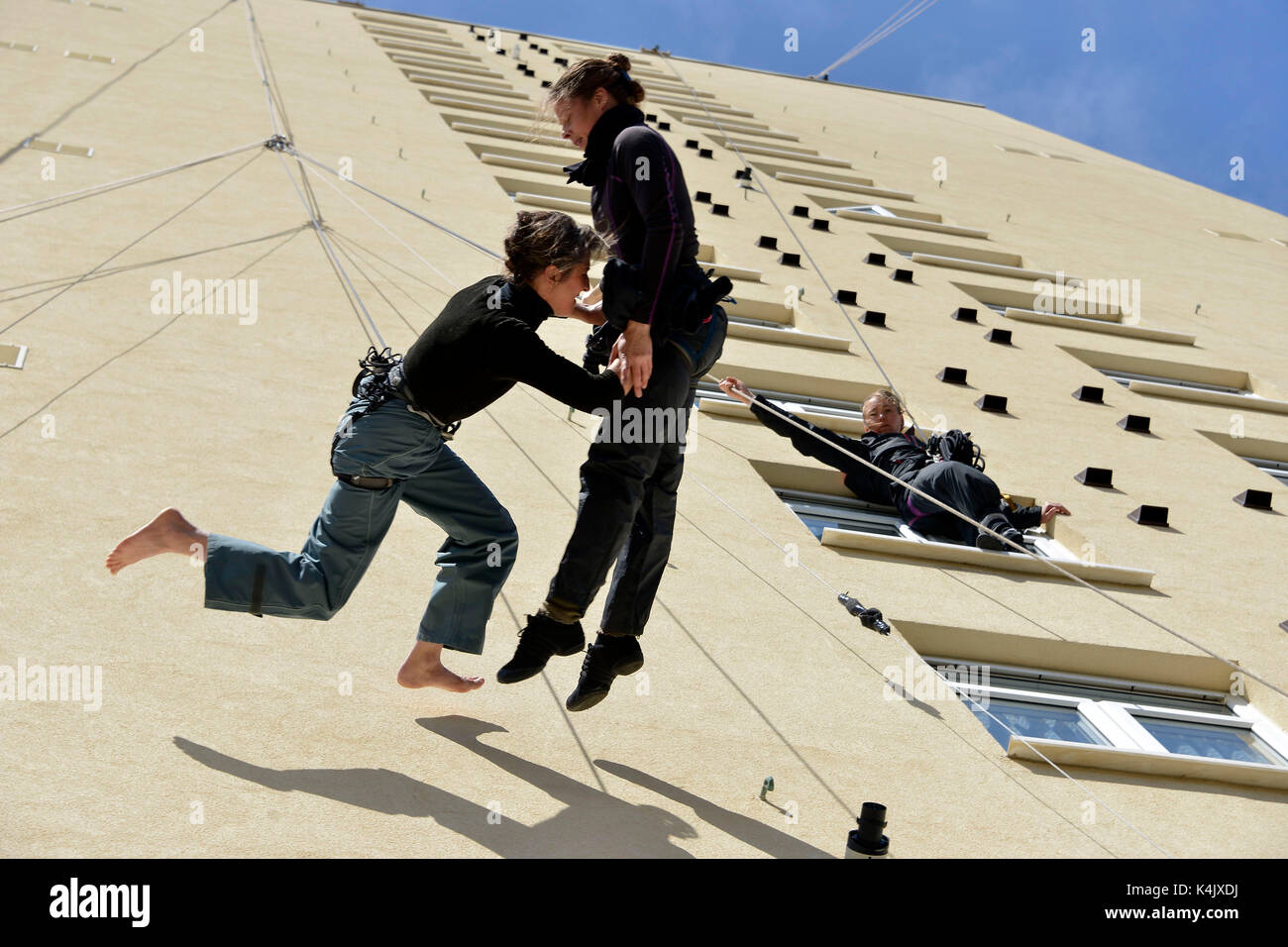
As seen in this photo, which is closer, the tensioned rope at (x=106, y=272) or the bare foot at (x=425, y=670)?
the bare foot at (x=425, y=670)

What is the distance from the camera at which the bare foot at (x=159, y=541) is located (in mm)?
3451

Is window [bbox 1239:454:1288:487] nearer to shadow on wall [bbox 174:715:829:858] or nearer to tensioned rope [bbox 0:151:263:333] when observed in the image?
shadow on wall [bbox 174:715:829:858]

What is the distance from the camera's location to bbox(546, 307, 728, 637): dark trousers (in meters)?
3.51

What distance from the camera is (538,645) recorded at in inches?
140

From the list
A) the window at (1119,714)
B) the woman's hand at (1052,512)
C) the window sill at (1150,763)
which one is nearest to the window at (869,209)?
the woman's hand at (1052,512)

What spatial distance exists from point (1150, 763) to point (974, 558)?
78.1 inches

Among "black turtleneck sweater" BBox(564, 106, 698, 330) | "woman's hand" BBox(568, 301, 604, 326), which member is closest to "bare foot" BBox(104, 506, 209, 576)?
"woman's hand" BBox(568, 301, 604, 326)

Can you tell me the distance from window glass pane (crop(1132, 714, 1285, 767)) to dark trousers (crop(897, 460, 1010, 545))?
1460mm

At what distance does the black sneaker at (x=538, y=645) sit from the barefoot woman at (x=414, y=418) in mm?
519

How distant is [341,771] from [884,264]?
10915mm

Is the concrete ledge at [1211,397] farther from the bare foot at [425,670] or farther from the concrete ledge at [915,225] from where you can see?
the bare foot at [425,670]

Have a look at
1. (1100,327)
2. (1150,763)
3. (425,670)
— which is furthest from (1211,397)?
(425,670)

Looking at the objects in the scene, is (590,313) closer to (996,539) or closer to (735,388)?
(735,388)
